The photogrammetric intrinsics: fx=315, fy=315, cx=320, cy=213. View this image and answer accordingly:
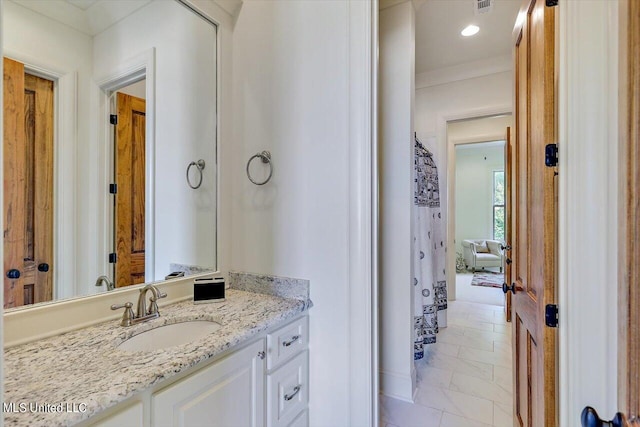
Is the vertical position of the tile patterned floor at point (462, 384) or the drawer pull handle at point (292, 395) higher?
the drawer pull handle at point (292, 395)

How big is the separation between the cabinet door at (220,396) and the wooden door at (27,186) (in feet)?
2.11

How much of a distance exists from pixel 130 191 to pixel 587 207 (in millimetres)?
1789

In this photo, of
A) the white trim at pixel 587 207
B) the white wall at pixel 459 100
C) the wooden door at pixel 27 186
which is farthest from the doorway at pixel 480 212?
the wooden door at pixel 27 186

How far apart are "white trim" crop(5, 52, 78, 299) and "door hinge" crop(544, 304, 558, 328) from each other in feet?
5.70

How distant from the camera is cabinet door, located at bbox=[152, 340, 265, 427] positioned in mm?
956

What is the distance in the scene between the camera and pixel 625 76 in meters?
0.59

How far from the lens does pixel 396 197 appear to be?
83.9 inches

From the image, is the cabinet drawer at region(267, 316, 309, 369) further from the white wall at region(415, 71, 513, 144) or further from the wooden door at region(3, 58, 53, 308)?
the white wall at region(415, 71, 513, 144)

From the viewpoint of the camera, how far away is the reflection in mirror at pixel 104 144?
1138 mm

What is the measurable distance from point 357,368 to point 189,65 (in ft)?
5.84

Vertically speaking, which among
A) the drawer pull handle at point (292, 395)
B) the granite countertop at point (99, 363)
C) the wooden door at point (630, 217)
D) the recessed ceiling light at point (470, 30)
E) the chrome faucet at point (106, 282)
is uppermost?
the recessed ceiling light at point (470, 30)

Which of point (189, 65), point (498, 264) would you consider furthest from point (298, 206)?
point (498, 264)

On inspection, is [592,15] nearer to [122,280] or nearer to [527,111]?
[527,111]

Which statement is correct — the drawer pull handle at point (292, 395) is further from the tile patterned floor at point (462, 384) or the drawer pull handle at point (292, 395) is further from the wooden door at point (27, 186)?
the wooden door at point (27, 186)
